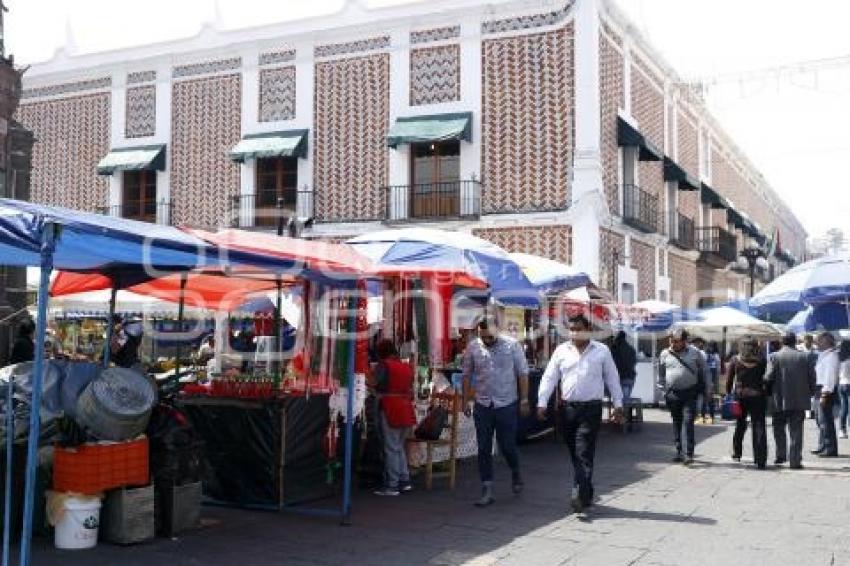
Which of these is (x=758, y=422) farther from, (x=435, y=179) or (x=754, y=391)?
(x=435, y=179)

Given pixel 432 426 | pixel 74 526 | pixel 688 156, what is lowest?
pixel 74 526

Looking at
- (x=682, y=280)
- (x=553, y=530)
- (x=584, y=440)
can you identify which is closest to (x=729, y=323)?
(x=682, y=280)

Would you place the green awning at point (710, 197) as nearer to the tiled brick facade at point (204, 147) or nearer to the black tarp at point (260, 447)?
the tiled brick facade at point (204, 147)

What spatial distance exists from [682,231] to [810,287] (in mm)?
17675

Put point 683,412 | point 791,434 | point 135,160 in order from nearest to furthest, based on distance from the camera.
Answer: point 791,434, point 683,412, point 135,160

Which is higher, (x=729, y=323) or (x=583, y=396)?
(x=729, y=323)

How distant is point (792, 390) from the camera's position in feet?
36.2

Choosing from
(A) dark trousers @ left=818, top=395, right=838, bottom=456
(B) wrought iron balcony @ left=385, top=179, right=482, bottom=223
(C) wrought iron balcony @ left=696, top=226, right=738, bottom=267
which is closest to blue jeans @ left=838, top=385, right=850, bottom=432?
(A) dark trousers @ left=818, top=395, right=838, bottom=456

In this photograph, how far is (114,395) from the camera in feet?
22.4

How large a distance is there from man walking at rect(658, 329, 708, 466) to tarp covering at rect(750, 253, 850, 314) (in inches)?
40.3

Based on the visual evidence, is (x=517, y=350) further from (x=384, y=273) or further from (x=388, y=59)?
→ (x=388, y=59)

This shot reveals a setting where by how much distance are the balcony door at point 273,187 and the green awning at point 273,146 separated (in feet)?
1.88

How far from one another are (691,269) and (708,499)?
71.1 ft

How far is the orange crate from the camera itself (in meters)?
6.60
